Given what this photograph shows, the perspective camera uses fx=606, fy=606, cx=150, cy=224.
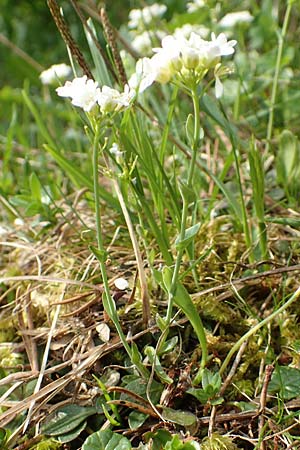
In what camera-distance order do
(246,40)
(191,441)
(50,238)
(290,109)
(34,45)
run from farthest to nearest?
(34,45) < (246,40) < (290,109) < (50,238) < (191,441)

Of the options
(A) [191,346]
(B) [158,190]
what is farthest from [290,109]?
(A) [191,346]

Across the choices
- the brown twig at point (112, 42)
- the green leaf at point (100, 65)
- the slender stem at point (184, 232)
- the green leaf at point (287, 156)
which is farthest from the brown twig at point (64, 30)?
the green leaf at point (287, 156)

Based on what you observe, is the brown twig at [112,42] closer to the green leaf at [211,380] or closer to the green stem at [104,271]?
the green stem at [104,271]

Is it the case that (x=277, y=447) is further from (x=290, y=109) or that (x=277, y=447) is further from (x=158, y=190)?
(x=290, y=109)

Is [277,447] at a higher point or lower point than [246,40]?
lower

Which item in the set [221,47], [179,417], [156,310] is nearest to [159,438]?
[179,417]

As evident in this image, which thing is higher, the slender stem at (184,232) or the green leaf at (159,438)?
the slender stem at (184,232)

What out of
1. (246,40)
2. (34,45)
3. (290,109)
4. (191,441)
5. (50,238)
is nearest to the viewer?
(191,441)
